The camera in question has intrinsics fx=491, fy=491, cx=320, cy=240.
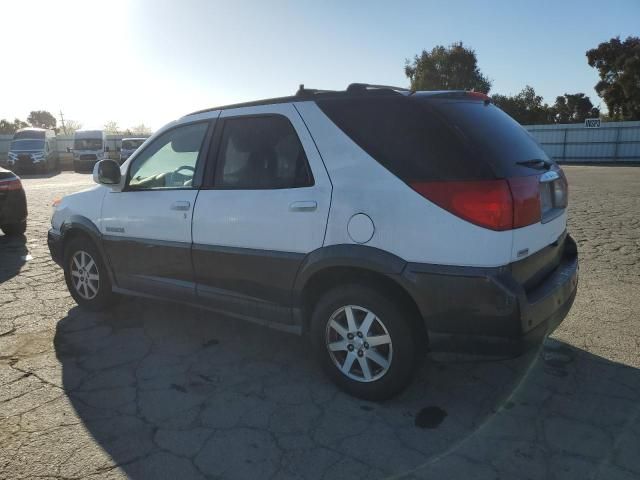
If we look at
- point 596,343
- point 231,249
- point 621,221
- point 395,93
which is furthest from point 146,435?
point 621,221

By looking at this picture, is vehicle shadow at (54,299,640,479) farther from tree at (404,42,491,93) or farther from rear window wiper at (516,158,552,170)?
tree at (404,42,491,93)

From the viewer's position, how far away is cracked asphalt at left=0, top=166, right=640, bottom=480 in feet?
8.09

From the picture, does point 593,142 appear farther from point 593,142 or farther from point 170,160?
point 170,160

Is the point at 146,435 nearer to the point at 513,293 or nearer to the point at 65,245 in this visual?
the point at 513,293

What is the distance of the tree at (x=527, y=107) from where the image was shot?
42062 mm

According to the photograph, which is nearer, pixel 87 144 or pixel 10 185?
pixel 10 185

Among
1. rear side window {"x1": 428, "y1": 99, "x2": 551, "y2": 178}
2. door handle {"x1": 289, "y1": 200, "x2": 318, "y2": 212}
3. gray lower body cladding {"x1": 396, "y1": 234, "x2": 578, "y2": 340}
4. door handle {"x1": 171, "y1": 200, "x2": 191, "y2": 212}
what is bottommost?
gray lower body cladding {"x1": 396, "y1": 234, "x2": 578, "y2": 340}

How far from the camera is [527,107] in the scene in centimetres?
4334

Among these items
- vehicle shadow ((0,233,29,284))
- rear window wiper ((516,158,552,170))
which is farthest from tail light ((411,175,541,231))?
vehicle shadow ((0,233,29,284))

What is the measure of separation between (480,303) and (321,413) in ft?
3.80

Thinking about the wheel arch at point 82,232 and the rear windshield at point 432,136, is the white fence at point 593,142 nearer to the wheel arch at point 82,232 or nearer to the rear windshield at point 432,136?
the rear windshield at point 432,136

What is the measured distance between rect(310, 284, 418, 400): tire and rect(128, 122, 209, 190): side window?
5.06 feet

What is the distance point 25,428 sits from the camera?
9.19 feet

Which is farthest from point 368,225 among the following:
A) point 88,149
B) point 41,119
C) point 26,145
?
point 41,119
